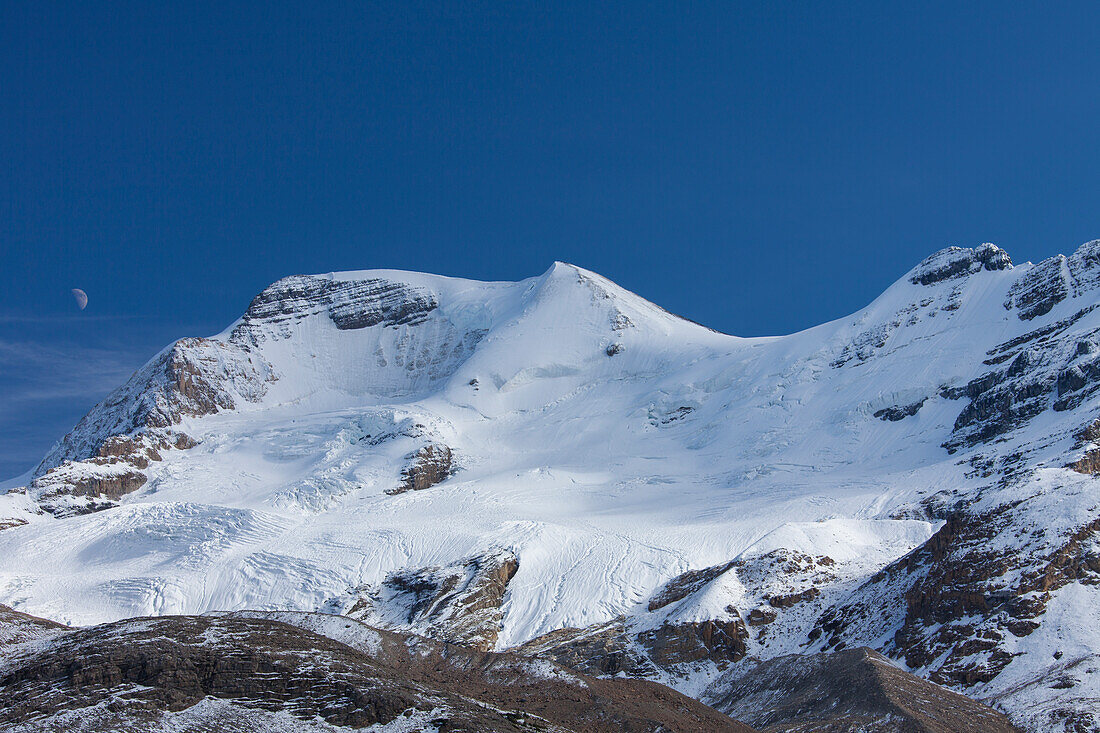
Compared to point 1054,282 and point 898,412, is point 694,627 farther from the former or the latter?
point 1054,282

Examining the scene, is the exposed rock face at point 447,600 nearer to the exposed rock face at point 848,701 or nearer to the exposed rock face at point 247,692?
the exposed rock face at point 848,701

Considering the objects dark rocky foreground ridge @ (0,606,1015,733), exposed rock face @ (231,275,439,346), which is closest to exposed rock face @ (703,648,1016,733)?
dark rocky foreground ridge @ (0,606,1015,733)

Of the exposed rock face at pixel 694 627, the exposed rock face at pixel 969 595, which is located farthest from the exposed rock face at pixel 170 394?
the exposed rock face at pixel 969 595

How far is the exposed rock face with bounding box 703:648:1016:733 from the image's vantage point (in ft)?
122

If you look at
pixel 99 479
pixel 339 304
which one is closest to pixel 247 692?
pixel 99 479

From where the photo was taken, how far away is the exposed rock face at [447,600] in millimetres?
69125

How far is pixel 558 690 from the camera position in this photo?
128 feet

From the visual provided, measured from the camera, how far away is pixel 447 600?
7319cm

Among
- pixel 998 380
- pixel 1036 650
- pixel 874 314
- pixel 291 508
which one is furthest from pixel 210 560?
pixel 874 314

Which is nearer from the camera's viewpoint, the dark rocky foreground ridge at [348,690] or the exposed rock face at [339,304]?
the dark rocky foreground ridge at [348,690]

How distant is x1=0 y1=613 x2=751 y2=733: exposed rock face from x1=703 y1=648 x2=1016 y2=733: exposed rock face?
387 cm

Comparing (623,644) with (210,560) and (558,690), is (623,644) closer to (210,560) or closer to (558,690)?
(558,690)

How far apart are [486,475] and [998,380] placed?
54281mm

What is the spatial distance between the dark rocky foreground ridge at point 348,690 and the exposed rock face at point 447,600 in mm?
23544
